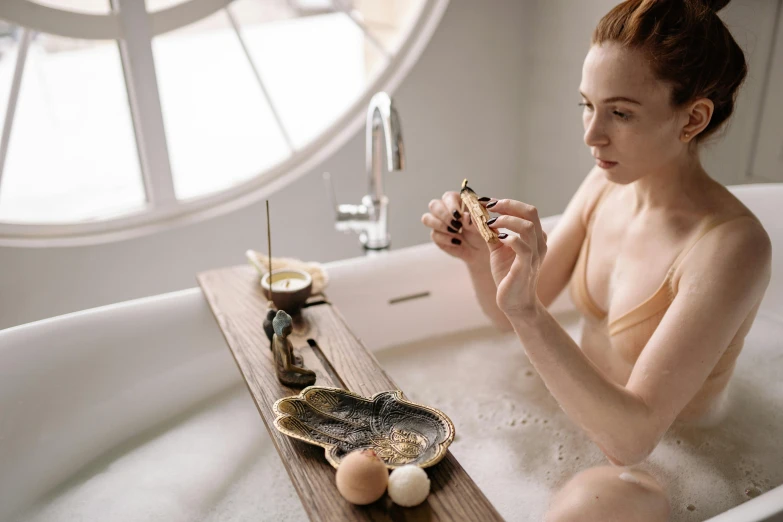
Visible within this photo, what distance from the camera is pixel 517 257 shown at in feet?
3.47

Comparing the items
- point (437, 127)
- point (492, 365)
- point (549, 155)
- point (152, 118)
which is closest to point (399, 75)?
point (437, 127)

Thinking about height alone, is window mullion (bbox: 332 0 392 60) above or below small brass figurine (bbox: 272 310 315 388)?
above

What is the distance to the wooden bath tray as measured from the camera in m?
0.95

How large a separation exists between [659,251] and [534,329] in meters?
0.37

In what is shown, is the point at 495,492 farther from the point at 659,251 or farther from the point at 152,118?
the point at 152,118

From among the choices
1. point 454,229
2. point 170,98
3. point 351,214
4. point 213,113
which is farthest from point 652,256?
point 170,98

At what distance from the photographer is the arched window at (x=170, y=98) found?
2160mm

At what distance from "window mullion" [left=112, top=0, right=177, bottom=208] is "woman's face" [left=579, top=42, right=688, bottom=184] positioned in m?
1.45

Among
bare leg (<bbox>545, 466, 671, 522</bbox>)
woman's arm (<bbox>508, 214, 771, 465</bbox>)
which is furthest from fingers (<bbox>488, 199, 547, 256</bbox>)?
bare leg (<bbox>545, 466, 671, 522</bbox>)

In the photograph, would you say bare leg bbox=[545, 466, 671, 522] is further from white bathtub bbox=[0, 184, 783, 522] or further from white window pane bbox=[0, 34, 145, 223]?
white window pane bbox=[0, 34, 145, 223]

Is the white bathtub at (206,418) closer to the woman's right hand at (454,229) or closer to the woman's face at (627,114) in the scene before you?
the woman's right hand at (454,229)

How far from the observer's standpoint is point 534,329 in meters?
1.12

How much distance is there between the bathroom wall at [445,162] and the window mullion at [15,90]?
347 mm

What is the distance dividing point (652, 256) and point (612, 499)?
0.45 meters
